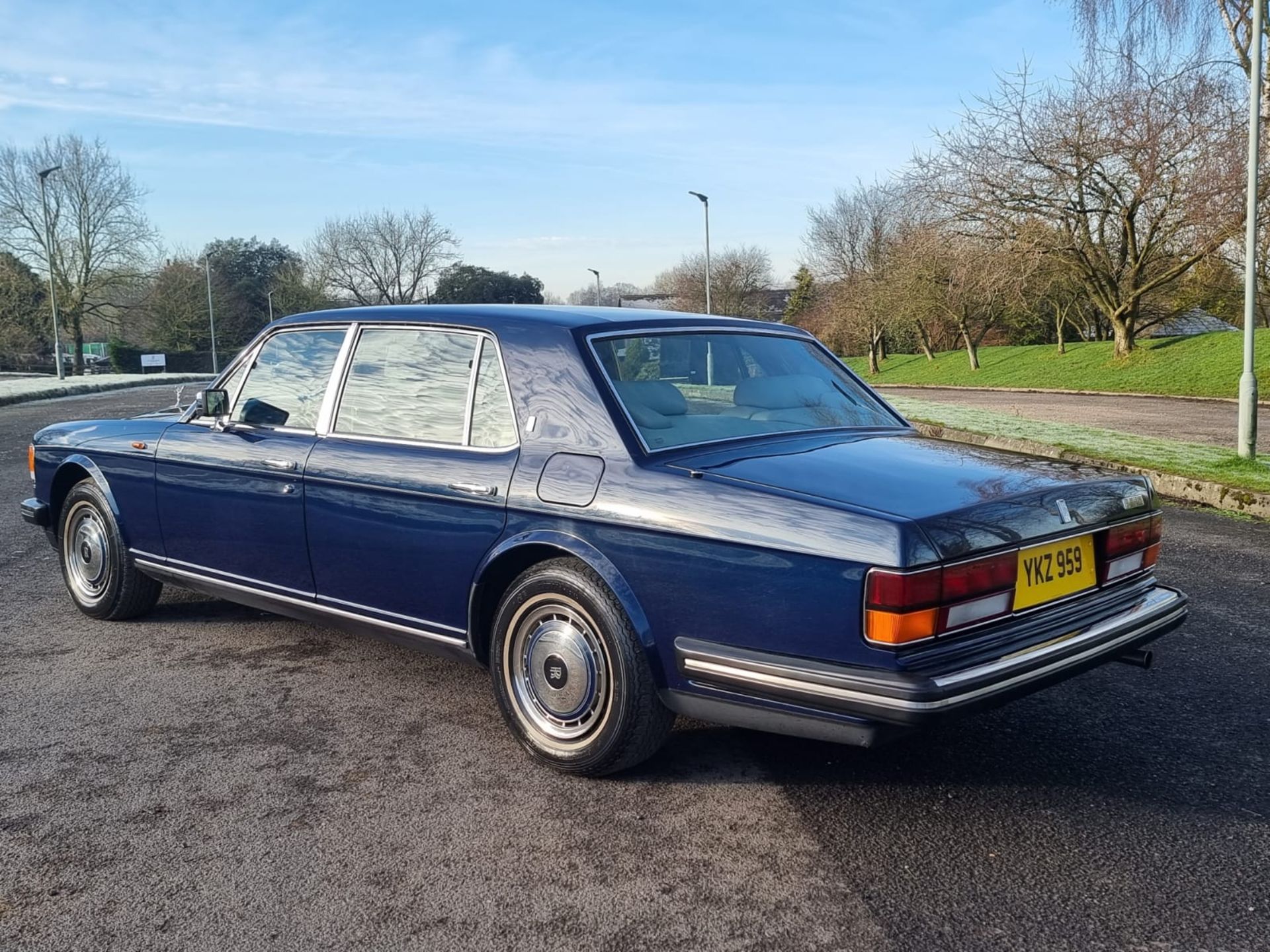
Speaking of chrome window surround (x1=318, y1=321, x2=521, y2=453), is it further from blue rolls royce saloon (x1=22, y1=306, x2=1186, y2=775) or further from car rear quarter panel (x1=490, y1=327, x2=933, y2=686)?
car rear quarter panel (x1=490, y1=327, x2=933, y2=686)

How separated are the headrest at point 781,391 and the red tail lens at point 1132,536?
1.16m

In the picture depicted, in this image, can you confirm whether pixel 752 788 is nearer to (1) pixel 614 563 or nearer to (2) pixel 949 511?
(1) pixel 614 563

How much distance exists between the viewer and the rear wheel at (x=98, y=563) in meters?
5.14

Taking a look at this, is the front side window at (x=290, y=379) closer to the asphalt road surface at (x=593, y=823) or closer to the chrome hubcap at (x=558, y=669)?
the asphalt road surface at (x=593, y=823)

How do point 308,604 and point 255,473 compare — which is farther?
point 255,473

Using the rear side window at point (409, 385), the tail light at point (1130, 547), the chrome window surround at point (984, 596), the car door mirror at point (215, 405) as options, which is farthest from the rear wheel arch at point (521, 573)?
the car door mirror at point (215, 405)

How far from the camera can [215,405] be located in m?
4.72

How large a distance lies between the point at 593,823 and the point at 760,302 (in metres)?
60.3

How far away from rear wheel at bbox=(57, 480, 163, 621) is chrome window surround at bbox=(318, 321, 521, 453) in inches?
63.3

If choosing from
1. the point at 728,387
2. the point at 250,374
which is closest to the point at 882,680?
the point at 728,387

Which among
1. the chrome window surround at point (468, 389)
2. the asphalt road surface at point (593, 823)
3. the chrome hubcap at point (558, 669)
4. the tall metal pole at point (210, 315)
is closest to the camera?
the asphalt road surface at point (593, 823)

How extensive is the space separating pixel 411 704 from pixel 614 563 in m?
1.35

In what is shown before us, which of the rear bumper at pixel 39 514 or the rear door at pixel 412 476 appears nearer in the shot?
the rear door at pixel 412 476

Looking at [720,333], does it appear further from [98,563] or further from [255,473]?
[98,563]
